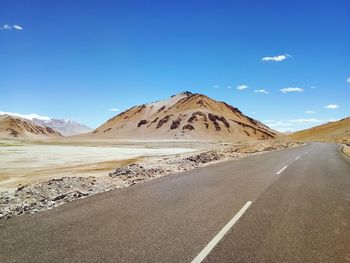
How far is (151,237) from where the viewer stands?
6.70m

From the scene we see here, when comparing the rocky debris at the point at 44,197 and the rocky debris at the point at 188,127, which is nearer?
the rocky debris at the point at 44,197

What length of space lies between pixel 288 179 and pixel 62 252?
479 inches

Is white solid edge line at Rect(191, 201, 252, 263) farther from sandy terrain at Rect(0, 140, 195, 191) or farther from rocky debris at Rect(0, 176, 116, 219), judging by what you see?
sandy terrain at Rect(0, 140, 195, 191)

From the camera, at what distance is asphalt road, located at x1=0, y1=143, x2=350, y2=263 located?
5.80 meters

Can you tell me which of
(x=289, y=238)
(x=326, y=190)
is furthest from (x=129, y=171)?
(x=289, y=238)

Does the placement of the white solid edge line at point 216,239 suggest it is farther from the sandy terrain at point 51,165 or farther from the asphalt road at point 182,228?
the sandy terrain at point 51,165

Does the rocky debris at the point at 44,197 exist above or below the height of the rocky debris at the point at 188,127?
below

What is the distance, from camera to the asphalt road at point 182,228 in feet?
19.0

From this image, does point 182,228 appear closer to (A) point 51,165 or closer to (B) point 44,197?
(B) point 44,197

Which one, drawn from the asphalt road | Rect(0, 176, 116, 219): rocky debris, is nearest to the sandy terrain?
Rect(0, 176, 116, 219): rocky debris

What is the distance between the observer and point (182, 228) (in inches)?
289

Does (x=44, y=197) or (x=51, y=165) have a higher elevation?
(x=44, y=197)

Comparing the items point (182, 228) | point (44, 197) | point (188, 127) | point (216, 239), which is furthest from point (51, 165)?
point (188, 127)

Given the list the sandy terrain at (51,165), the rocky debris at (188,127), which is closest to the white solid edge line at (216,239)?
the sandy terrain at (51,165)
